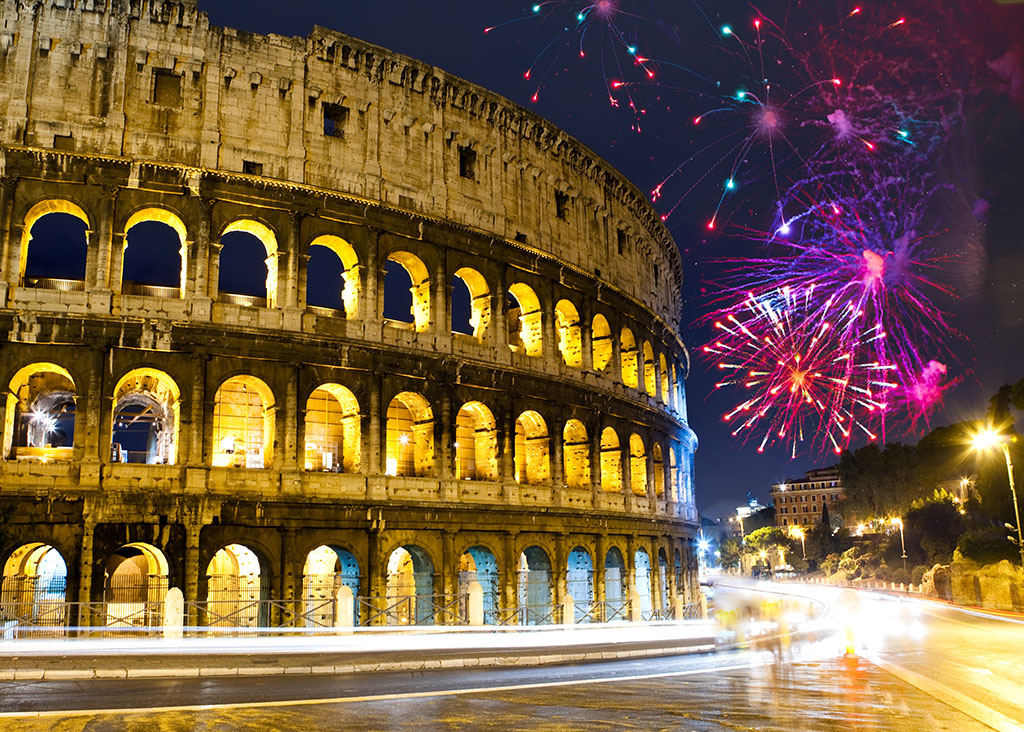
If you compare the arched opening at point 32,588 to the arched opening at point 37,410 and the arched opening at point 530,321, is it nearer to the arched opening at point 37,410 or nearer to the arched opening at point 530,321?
the arched opening at point 37,410

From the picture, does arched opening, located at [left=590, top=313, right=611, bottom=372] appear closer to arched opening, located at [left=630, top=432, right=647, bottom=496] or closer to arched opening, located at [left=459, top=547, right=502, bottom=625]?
arched opening, located at [left=630, top=432, right=647, bottom=496]

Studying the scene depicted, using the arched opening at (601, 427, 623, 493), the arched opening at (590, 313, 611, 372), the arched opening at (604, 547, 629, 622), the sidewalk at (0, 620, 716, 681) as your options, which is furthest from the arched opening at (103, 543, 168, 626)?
the arched opening at (590, 313, 611, 372)

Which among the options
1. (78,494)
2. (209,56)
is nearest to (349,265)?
(209,56)

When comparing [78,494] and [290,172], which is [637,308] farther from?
[78,494]

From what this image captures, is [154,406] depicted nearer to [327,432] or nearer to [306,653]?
[327,432]

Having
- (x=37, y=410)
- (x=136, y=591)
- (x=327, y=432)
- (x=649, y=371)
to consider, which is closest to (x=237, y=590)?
(x=136, y=591)

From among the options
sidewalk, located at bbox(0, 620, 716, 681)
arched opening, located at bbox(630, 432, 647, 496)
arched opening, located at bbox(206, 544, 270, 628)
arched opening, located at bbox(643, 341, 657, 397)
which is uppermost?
arched opening, located at bbox(643, 341, 657, 397)

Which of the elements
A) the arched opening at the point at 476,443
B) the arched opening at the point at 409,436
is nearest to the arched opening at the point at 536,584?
the arched opening at the point at 476,443
